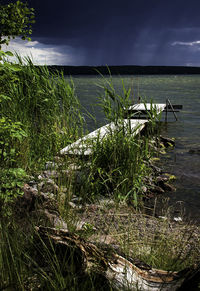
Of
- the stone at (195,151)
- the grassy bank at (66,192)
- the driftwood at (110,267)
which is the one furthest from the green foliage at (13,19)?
the stone at (195,151)

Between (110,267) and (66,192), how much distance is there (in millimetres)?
1908

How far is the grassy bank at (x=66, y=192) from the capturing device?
2408 millimetres

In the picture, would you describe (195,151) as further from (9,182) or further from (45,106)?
(9,182)

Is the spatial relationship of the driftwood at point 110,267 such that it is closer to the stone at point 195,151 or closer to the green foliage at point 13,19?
the green foliage at point 13,19

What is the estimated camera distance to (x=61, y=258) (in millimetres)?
2500

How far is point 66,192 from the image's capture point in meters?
4.15

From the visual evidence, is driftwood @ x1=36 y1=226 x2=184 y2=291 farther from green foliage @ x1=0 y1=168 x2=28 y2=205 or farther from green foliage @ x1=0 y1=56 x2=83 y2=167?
green foliage @ x1=0 y1=56 x2=83 y2=167

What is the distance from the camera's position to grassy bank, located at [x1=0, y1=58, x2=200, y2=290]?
241 cm

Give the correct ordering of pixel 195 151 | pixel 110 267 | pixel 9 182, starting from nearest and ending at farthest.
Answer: pixel 110 267, pixel 9 182, pixel 195 151

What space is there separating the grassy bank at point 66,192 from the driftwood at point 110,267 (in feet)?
0.15

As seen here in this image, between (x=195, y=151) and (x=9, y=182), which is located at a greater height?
(x=9, y=182)

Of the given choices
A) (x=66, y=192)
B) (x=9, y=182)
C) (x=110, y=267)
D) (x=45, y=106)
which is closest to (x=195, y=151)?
(x=45, y=106)

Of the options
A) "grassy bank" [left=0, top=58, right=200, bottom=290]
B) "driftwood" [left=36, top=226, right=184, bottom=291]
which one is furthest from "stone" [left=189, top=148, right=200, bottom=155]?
"driftwood" [left=36, top=226, right=184, bottom=291]

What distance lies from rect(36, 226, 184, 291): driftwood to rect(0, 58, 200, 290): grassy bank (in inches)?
1.8
